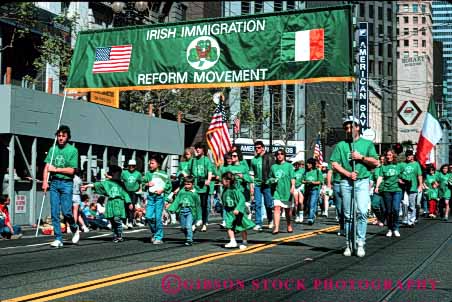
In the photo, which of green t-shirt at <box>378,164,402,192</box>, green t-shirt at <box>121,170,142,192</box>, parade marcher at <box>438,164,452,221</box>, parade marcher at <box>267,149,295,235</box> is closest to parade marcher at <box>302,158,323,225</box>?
parade marcher at <box>267,149,295,235</box>

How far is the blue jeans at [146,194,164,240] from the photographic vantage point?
13.6 m

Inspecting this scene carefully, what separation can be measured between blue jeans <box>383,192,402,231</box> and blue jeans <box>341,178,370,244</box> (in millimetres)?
4530

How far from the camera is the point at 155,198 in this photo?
45.6 ft

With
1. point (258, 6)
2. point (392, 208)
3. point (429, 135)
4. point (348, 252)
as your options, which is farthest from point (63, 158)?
point (258, 6)

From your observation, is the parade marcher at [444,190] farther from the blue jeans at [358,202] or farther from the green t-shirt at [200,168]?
the blue jeans at [358,202]

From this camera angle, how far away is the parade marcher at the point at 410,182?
18.0 meters

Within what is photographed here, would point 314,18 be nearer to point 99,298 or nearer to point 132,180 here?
point 132,180

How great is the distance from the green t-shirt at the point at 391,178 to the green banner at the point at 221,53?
3431mm

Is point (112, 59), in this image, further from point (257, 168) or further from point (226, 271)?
point (226, 271)

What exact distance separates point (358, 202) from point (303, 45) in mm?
3963

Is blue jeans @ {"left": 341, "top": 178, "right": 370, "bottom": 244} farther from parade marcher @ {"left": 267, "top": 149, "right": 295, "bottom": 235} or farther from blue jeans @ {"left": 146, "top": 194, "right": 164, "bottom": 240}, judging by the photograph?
parade marcher @ {"left": 267, "top": 149, "right": 295, "bottom": 235}

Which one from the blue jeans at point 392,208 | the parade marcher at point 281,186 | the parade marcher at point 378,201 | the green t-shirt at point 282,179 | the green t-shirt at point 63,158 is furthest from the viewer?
the parade marcher at point 378,201

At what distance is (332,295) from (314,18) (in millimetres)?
7502

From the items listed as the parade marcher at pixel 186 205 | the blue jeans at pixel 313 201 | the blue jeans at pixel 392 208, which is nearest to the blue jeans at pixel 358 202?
the parade marcher at pixel 186 205
